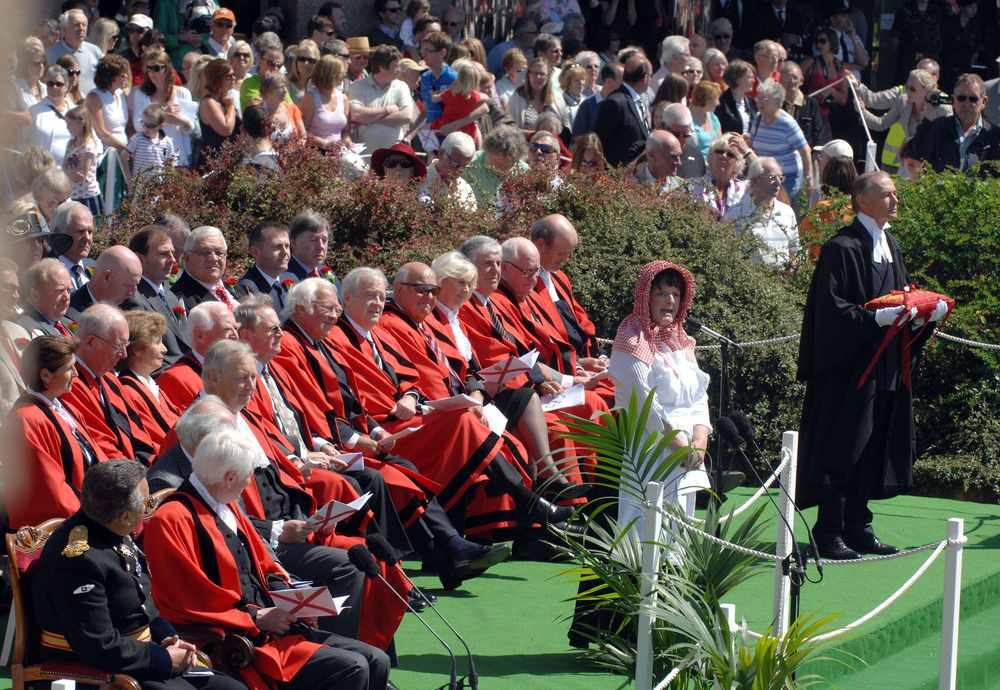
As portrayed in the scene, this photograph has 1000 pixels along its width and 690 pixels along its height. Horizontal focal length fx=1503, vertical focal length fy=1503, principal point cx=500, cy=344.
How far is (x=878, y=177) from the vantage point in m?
8.58

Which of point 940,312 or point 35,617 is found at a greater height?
point 940,312

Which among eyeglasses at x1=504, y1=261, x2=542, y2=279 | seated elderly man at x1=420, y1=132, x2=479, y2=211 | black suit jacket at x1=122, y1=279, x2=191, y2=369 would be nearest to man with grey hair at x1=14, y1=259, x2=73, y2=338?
black suit jacket at x1=122, y1=279, x2=191, y2=369

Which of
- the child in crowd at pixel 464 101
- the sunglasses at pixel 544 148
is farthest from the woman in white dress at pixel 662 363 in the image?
the child in crowd at pixel 464 101

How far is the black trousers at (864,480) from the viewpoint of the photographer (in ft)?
28.8

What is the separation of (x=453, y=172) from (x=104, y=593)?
728cm

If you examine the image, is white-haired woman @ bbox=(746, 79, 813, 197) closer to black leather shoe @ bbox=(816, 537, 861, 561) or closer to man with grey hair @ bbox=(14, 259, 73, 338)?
black leather shoe @ bbox=(816, 537, 861, 561)

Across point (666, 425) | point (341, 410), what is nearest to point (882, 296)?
point (666, 425)

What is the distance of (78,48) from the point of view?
13.0 metres

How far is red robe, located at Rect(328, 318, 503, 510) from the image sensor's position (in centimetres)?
812

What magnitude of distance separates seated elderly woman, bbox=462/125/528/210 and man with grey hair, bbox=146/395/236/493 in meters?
5.98

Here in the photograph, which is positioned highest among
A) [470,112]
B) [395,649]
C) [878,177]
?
[470,112]

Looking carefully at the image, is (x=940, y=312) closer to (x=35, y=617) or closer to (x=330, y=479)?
(x=330, y=479)

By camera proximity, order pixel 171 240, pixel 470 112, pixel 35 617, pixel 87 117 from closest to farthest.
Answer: pixel 35 617, pixel 171 240, pixel 87 117, pixel 470 112

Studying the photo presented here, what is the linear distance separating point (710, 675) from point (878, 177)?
444cm
